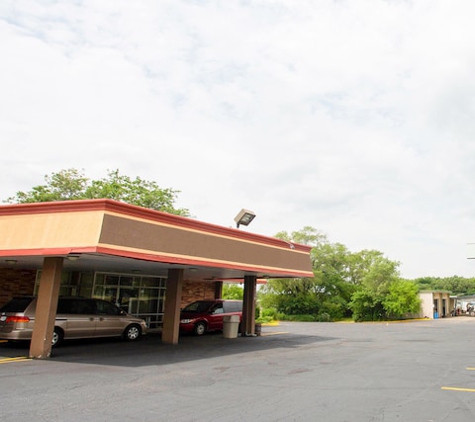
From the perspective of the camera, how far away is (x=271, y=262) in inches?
721

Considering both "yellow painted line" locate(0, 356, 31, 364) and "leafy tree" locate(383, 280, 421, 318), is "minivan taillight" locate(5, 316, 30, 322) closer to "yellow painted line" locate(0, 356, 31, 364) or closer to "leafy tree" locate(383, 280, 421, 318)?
"yellow painted line" locate(0, 356, 31, 364)

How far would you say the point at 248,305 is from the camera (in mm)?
21391

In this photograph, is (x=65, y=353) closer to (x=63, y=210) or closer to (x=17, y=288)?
(x=63, y=210)

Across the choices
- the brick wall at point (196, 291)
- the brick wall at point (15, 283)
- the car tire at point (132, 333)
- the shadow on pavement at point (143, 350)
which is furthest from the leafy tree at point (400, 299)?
the brick wall at point (15, 283)

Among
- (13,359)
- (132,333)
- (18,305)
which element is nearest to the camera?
(13,359)

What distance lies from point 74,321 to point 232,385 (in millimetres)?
8184

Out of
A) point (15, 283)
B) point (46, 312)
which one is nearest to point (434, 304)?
point (15, 283)

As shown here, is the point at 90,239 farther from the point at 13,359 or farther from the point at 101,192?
the point at 101,192

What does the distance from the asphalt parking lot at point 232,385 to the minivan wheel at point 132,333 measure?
2018mm

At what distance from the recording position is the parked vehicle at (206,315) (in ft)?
68.3

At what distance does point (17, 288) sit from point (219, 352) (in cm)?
946

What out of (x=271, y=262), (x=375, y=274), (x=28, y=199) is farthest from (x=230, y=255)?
(x=375, y=274)

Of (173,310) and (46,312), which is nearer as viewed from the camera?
(46,312)

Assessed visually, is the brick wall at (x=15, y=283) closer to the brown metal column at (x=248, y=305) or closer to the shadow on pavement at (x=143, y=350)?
the shadow on pavement at (x=143, y=350)
